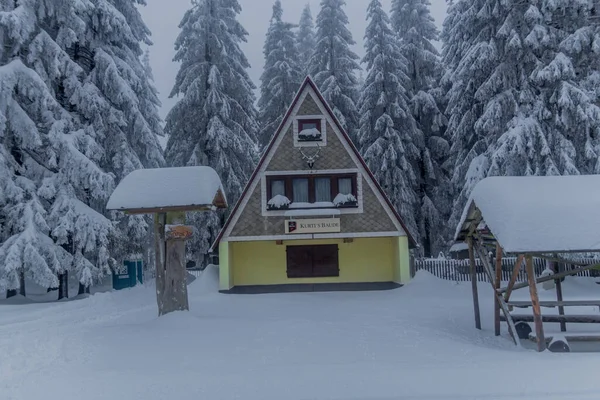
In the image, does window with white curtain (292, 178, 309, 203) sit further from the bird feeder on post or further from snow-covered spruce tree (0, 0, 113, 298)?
snow-covered spruce tree (0, 0, 113, 298)

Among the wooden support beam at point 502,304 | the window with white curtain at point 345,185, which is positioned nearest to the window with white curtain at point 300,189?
the window with white curtain at point 345,185

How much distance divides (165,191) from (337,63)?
18881 mm

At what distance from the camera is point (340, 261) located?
18.9m

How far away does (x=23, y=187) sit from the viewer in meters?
15.3

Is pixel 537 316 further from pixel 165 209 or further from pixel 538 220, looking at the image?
pixel 165 209

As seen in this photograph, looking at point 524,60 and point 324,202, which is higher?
point 524,60

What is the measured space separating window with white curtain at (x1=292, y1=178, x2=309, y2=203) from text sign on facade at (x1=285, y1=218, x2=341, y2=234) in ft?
3.20

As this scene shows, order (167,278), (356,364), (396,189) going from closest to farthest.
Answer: (356,364) < (167,278) < (396,189)

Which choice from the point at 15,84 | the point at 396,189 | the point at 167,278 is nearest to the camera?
the point at 167,278

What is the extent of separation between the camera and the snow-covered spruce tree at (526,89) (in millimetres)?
16422

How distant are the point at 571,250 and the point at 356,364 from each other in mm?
4592

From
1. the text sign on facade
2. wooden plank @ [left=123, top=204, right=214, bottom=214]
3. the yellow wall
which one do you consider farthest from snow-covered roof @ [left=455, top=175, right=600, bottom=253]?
the yellow wall

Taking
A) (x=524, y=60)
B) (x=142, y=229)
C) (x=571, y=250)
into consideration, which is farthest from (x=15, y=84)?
(x=524, y=60)

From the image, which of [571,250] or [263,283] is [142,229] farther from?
[571,250]
